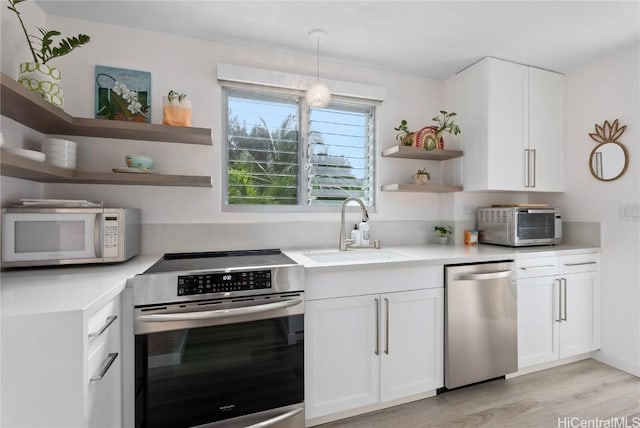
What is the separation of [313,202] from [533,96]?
205 cm

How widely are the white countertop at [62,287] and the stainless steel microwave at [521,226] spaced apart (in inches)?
100

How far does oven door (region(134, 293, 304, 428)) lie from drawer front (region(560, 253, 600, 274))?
2092 millimetres

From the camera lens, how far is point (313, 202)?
8.28 ft

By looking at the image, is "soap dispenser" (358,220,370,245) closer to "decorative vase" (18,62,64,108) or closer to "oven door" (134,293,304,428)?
"oven door" (134,293,304,428)

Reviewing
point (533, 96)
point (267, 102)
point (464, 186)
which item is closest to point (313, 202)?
point (267, 102)

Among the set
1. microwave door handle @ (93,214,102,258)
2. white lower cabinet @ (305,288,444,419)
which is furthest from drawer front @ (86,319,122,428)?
white lower cabinet @ (305,288,444,419)

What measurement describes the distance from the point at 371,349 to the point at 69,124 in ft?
6.84

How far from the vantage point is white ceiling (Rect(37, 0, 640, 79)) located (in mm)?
1839

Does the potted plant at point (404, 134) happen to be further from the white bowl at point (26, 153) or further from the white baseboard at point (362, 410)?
the white bowl at point (26, 153)

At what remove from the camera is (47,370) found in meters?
0.92

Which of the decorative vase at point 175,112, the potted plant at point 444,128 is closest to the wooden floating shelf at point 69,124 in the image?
the decorative vase at point 175,112

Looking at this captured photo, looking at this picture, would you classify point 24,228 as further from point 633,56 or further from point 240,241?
point 633,56

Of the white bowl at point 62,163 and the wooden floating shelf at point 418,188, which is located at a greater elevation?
the white bowl at point 62,163

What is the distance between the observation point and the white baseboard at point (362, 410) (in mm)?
1781
